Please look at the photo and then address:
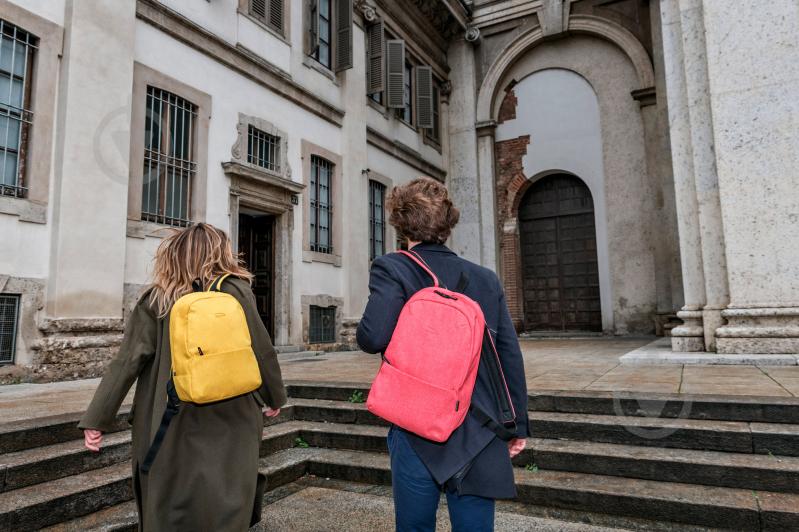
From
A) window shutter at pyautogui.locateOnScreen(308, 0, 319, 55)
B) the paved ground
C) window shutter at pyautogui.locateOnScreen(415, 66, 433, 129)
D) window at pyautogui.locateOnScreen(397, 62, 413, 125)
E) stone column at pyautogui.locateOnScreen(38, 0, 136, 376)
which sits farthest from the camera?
window shutter at pyautogui.locateOnScreen(415, 66, 433, 129)

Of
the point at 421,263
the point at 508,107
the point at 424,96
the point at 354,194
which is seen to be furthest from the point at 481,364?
the point at 508,107

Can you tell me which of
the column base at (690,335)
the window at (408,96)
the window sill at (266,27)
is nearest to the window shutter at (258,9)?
the window sill at (266,27)

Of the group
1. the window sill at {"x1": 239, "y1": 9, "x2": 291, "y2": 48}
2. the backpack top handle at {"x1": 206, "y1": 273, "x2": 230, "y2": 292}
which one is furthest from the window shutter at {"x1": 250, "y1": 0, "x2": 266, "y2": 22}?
the backpack top handle at {"x1": 206, "y1": 273, "x2": 230, "y2": 292}

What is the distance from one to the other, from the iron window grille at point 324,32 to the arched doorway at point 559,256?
7.43 m

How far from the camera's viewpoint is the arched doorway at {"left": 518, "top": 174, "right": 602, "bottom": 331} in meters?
15.0

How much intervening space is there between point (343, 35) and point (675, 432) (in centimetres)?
1069

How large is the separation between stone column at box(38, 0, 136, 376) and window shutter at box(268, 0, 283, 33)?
131 inches

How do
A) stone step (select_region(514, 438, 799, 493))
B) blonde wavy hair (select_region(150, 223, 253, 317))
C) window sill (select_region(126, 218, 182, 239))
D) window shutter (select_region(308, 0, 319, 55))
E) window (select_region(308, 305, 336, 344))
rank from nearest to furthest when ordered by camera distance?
1. blonde wavy hair (select_region(150, 223, 253, 317))
2. stone step (select_region(514, 438, 799, 493))
3. window sill (select_region(126, 218, 182, 239))
4. window (select_region(308, 305, 336, 344))
5. window shutter (select_region(308, 0, 319, 55))

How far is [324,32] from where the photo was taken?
467 inches

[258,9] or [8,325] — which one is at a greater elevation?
[258,9]

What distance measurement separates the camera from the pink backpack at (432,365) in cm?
162

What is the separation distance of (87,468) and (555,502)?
2.87m

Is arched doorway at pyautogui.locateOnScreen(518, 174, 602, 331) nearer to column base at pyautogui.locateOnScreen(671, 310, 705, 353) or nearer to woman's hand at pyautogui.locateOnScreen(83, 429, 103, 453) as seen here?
column base at pyautogui.locateOnScreen(671, 310, 705, 353)

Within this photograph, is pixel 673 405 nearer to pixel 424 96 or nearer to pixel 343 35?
pixel 343 35
